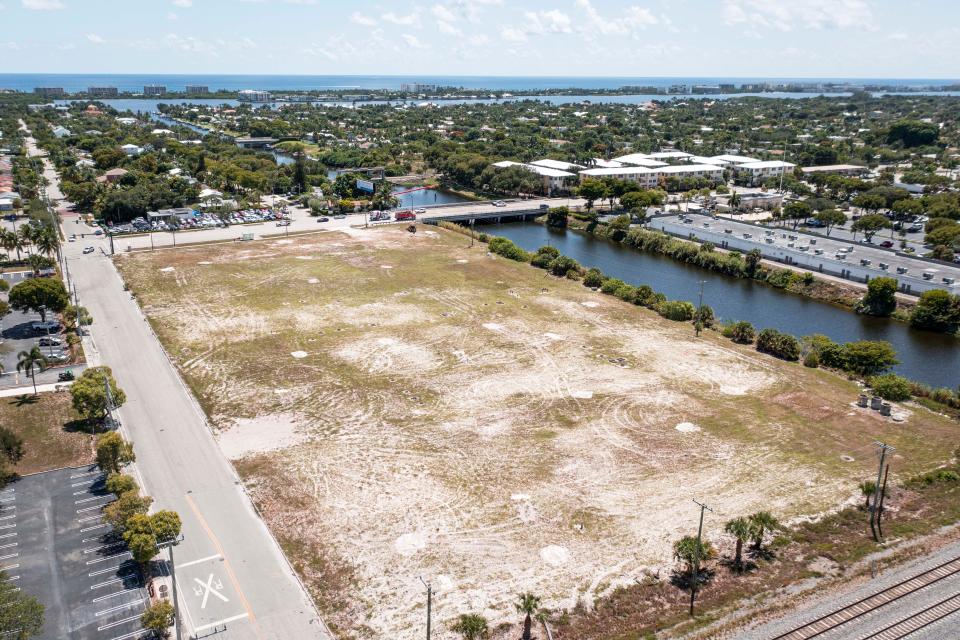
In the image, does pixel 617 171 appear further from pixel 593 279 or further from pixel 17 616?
pixel 17 616

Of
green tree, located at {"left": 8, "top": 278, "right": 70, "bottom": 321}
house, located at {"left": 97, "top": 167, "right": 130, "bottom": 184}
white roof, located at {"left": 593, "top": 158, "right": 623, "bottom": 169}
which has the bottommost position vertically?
green tree, located at {"left": 8, "top": 278, "right": 70, "bottom": 321}

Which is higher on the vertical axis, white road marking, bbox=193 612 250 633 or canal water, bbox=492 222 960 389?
canal water, bbox=492 222 960 389

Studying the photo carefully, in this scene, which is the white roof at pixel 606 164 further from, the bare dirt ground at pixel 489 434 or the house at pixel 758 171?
the bare dirt ground at pixel 489 434

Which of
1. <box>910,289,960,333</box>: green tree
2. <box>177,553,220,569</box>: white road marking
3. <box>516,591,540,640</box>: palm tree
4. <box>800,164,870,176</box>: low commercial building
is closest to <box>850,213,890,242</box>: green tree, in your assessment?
<box>910,289,960,333</box>: green tree

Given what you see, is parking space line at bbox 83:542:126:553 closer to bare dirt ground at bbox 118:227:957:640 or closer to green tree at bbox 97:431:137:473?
green tree at bbox 97:431:137:473

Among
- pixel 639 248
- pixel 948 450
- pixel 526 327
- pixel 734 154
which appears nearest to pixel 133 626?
pixel 526 327

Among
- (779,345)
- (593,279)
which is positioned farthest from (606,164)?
(779,345)

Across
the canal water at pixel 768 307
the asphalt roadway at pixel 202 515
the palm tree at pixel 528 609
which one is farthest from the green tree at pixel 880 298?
the asphalt roadway at pixel 202 515
